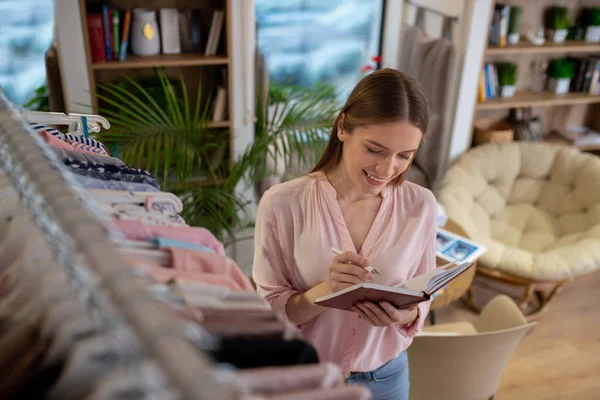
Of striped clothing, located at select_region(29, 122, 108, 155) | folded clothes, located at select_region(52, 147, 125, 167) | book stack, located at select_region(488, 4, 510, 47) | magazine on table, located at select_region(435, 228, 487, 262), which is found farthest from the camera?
book stack, located at select_region(488, 4, 510, 47)

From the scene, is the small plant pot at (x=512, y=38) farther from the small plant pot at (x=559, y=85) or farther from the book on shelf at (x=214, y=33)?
the book on shelf at (x=214, y=33)

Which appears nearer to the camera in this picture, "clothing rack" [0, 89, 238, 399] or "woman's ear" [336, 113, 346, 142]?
"clothing rack" [0, 89, 238, 399]

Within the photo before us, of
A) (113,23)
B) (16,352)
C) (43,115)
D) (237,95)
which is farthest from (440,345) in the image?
(113,23)

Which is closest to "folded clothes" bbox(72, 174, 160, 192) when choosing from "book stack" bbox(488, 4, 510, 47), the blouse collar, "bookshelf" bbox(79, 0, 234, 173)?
the blouse collar

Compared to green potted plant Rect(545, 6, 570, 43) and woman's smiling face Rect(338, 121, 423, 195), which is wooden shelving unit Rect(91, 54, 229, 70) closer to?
woman's smiling face Rect(338, 121, 423, 195)

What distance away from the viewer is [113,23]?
3016 millimetres

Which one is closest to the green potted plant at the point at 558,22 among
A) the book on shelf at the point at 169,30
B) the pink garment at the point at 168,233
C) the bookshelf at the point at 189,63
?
the bookshelf at the point at 189,63

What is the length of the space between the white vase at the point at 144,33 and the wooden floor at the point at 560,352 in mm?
2233

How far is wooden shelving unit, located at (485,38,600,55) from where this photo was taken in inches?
143

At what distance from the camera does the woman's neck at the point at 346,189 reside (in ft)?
5.06

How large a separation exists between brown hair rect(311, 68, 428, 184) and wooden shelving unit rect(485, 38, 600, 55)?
8.09 ft

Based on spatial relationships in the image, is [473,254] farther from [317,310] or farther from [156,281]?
[156,281]

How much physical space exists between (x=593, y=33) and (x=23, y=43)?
3.71m

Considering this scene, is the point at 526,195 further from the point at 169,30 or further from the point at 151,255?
the point at 151,255
